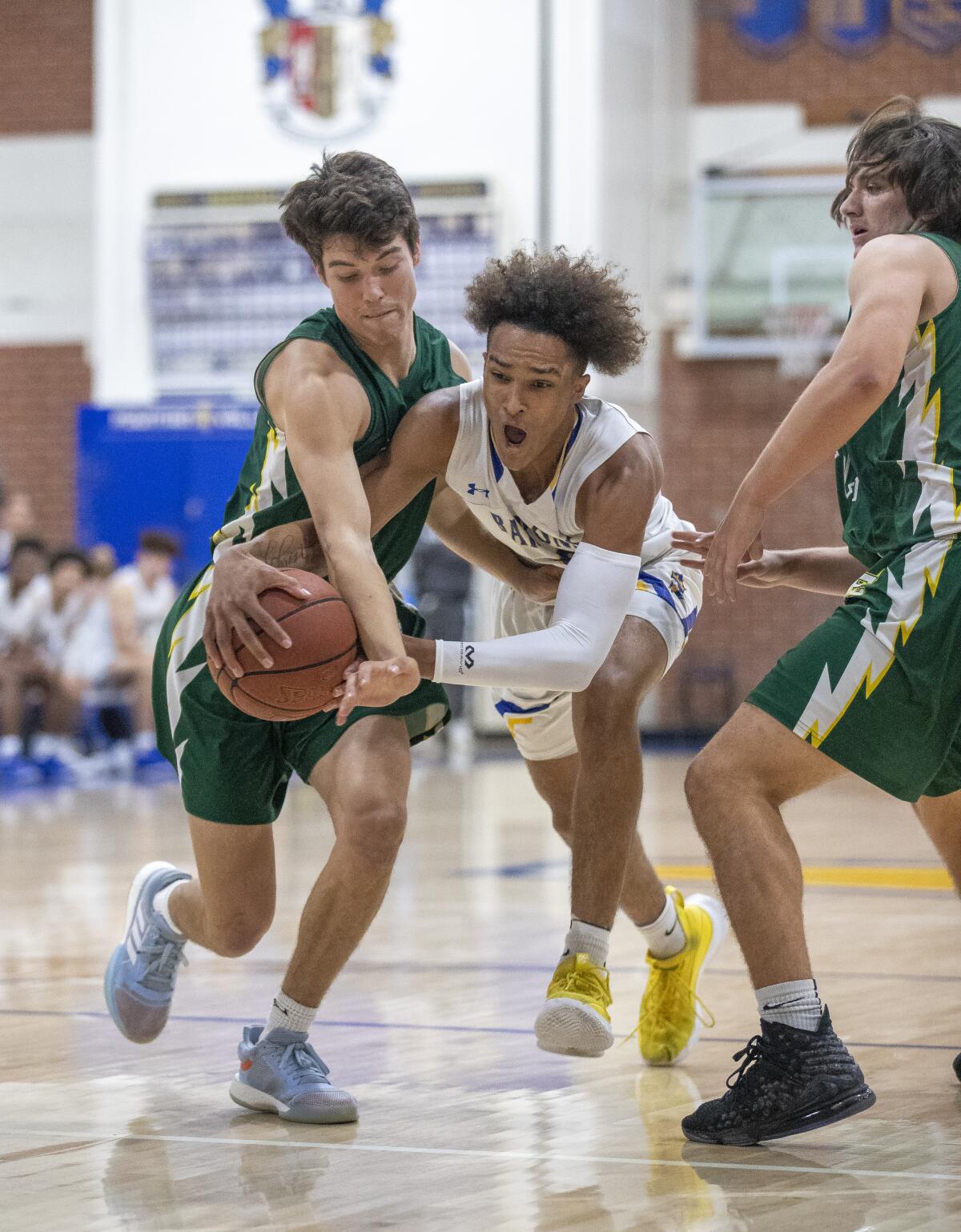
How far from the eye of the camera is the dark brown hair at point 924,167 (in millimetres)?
2996

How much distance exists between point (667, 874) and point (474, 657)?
3672mm

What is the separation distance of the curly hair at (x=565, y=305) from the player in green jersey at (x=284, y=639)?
0.16 meters

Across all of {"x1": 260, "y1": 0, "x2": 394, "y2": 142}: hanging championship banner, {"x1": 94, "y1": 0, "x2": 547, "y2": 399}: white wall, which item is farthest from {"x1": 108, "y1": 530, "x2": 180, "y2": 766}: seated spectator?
{"x1": 260, "y1": 0, "x2": 394, "y2": 142}: hanging championship banner

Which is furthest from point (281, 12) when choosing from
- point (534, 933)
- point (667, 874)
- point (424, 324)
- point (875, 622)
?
point (875, 622)

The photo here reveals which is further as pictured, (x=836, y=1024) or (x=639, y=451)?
(x=836, y=1024)

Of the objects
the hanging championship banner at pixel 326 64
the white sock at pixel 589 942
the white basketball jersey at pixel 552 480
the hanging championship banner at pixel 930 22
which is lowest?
the white sock at pixel 589 942

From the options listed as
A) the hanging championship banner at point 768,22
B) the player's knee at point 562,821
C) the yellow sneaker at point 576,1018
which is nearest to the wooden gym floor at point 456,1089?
the yellow sneaker at point 576,1018

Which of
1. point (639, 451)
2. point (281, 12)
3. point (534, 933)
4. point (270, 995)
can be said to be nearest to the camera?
point (639, 451)

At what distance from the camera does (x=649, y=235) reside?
15.1 meters

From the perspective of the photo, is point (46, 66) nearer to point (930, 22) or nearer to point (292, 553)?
point (930, 22)

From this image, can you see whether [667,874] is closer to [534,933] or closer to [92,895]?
[534,933]

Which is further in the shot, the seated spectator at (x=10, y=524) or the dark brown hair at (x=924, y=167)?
the seated spectator at (x=10, y=524)

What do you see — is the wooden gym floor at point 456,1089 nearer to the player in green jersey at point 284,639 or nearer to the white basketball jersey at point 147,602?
the player in green jersey at point 284,639

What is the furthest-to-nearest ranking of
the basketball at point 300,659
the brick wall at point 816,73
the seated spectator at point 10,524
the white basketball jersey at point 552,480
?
the brick wall at point 816,73, the seated spectator at point 10,524, the white basketball jersey at point 552,480, the basketball at point 300,659
